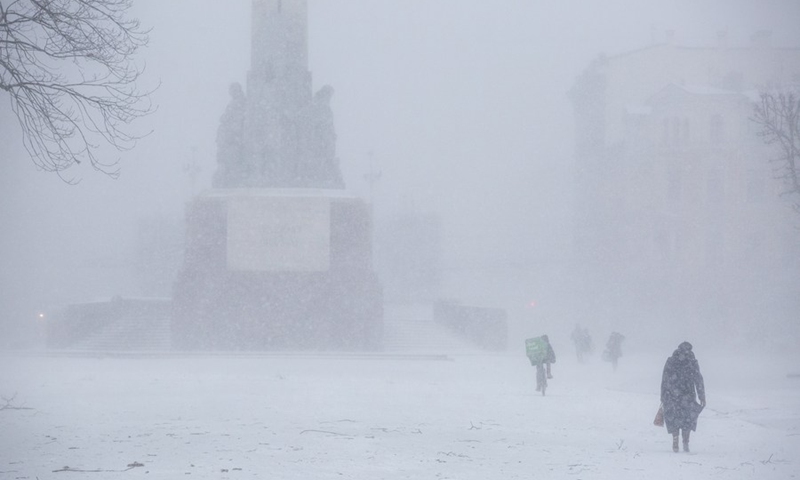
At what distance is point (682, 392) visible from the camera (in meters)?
10.8

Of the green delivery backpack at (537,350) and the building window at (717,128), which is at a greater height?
the building window at (717,128)

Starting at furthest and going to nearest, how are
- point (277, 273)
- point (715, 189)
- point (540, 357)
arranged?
point (715, 189) < point (277, 273) < point (540, 357)

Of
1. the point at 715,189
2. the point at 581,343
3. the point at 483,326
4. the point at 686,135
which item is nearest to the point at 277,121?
the point at 483,326

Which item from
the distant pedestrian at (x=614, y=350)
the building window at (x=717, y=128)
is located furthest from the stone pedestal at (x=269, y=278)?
the building window at (x=717, y=128)

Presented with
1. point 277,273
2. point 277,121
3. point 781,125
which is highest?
point 277,121

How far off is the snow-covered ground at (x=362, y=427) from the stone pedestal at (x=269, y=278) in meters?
9.65

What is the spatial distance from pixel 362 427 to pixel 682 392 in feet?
13.5

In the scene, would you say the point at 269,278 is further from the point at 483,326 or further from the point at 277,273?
the point at 483,326

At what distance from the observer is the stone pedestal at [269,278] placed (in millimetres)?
31500

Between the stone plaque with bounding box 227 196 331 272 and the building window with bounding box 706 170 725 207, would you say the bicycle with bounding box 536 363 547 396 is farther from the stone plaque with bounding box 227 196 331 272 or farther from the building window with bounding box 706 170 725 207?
the building window with bounding box 706 170 725 207

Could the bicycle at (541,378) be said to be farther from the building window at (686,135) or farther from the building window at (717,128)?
the building window at (717,128)

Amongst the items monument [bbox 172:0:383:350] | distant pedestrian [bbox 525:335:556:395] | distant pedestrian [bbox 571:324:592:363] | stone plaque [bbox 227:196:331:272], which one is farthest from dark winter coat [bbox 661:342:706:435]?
stone plaque [bbox 227:196:331:272]

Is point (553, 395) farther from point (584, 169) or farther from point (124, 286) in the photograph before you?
point (124, 286)

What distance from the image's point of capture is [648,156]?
53.6 meters
